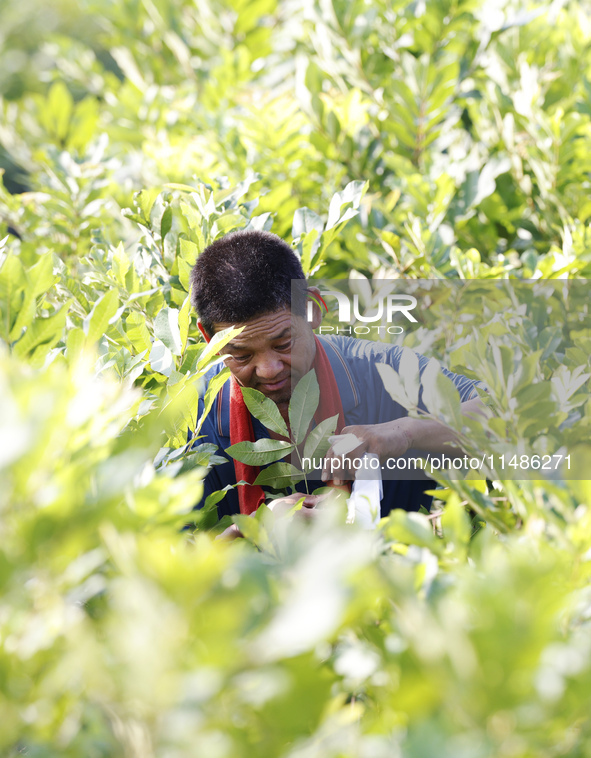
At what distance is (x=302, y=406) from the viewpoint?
1.03 m

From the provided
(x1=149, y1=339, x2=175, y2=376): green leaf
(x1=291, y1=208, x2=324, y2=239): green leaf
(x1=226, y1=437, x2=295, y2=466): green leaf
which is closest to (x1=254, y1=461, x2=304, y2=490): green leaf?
(x1=226, y1=437, x2=295, y2=466): green leaf

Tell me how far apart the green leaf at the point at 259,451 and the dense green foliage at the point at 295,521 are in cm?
8

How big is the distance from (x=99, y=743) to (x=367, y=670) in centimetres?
19

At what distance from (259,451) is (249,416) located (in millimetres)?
344

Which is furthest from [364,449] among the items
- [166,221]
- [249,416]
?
[166,221]

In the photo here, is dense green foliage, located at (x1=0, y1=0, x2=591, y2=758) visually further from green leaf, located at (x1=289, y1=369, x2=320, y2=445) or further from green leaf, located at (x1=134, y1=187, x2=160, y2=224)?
green leaf, located at (x1=289, y1=369, x2=320, y2=445)

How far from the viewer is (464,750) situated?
349 millimetres

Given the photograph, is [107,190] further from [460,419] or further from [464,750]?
[464,750]

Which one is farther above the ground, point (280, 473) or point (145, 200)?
point (145, 200)

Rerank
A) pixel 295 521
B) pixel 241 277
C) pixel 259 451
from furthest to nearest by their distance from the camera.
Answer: pixel 241 277 → pixel 259 451 → pixel 295 521

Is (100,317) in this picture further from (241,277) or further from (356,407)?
(356,407)

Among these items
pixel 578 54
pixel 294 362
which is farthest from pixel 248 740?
pixel 578 54

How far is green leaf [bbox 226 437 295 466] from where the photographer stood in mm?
1014

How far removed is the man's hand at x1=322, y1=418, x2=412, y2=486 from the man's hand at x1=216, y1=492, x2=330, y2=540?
0.15 ft
